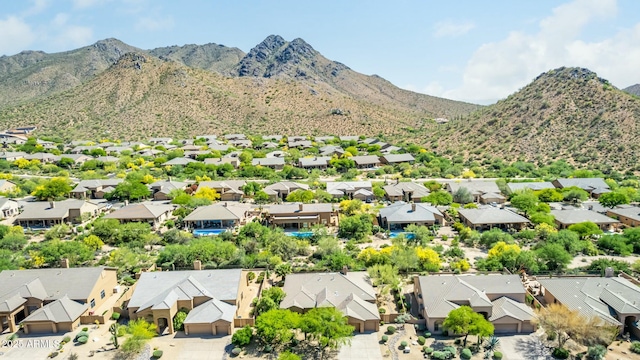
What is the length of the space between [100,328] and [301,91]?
13466 cm

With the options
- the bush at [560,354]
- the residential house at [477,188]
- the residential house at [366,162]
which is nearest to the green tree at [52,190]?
the residential house at [366,162]

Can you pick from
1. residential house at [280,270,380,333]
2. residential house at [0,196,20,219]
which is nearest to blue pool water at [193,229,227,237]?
residential house at [280,270,380,333]

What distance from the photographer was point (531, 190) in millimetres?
58531

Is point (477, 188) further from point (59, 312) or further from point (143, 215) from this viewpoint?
point (59, 312)

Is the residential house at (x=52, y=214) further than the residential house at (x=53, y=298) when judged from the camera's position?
Yes

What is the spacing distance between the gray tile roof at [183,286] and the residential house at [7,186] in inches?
1883

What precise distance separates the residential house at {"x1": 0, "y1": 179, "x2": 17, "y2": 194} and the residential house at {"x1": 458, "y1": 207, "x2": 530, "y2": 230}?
66600 mm

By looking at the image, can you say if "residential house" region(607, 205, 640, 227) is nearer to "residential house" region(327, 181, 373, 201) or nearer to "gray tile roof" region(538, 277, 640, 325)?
"gray tile roof" region(538, 277, 640, 325)

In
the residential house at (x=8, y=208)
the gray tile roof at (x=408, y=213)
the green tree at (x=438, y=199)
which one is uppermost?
the residential house at (x=8, y=208)

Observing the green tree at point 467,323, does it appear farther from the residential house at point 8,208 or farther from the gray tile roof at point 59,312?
the residential house at point 8,208

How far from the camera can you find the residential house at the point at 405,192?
59472mm

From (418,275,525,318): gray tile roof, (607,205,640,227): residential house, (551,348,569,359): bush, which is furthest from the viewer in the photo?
(607,205,640,227): residential house

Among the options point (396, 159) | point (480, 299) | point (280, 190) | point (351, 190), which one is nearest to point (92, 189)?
point (280, 190)

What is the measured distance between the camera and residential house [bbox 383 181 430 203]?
195 feet
